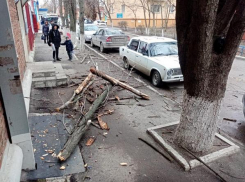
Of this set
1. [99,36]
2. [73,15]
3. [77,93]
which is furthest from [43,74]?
[73,15]

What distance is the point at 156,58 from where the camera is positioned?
8125 millimetres

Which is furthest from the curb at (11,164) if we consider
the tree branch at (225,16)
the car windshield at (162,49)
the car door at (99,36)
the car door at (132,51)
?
the car door at (99,36)

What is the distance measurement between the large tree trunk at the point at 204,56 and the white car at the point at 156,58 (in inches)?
142

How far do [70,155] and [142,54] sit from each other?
5.90 meters

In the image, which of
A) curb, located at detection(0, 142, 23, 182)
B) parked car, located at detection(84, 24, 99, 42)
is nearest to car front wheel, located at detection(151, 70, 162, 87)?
curb, located at detection(0, 142, 23, 182)

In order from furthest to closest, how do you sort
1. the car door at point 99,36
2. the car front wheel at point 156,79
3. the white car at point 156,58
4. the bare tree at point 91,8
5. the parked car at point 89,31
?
the bare tree at point 91,8
the parked car at point 89,31
the car door at point 99,36
the car front wheel at point 156,79
the white car at point 156,58

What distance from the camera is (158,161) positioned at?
3816 millimetres

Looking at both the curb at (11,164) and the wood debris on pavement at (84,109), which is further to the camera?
the wood debris on pavement at (84,109)

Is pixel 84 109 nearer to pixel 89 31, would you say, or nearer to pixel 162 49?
pixel 162 49

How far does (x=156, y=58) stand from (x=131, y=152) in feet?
16.0

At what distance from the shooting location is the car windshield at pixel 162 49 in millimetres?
8445

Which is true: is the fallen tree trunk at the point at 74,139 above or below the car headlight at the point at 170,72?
below

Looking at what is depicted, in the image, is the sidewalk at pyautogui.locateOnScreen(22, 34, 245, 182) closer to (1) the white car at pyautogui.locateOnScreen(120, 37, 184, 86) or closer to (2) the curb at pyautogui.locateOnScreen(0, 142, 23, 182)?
(2) the curb at pyautogui.locateOnScreen(0, 142, 23, 182)

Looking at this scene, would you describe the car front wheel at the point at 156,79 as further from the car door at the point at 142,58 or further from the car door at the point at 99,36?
the car door at the point at 99,36
